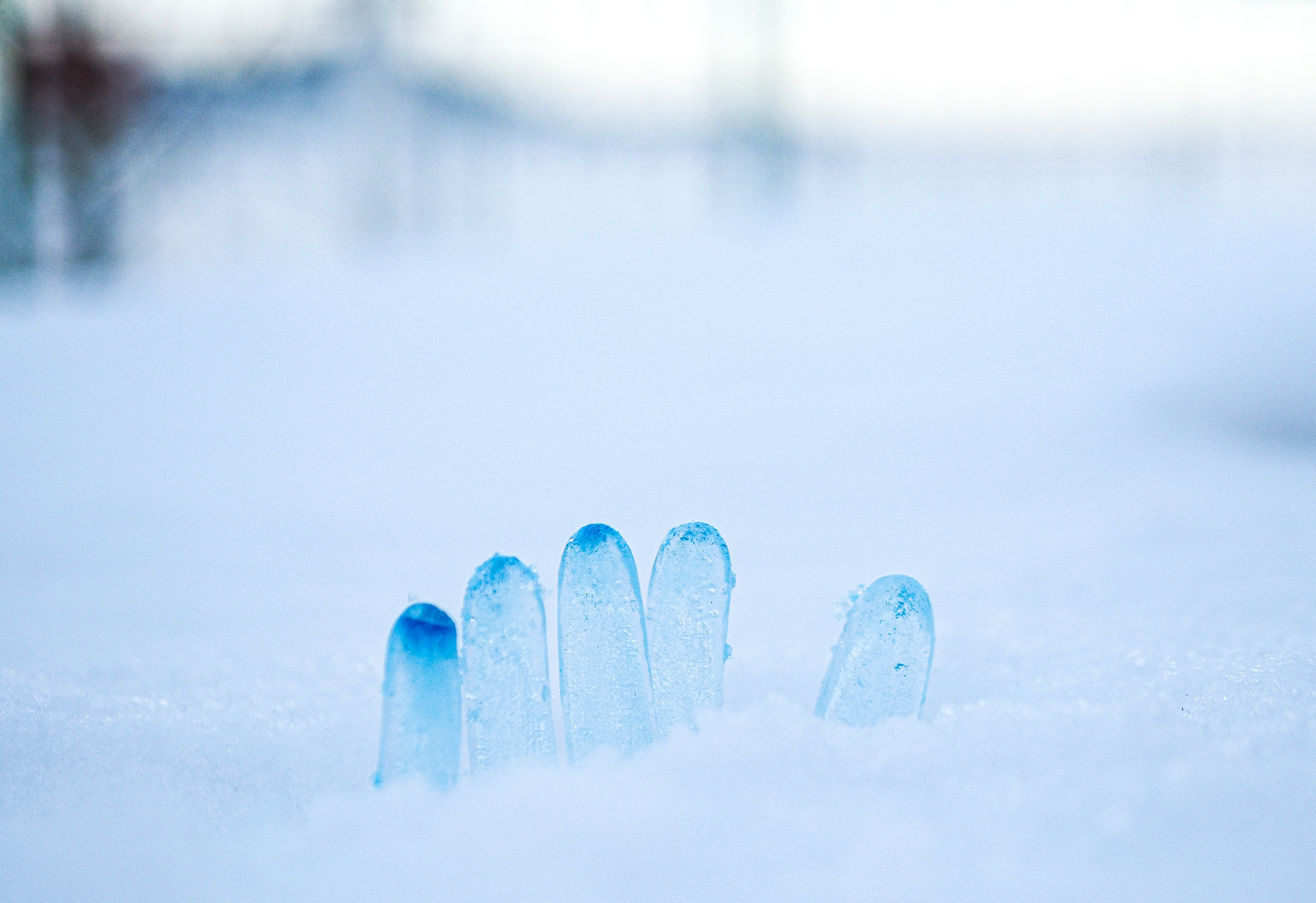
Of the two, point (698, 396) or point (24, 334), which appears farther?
point (24, 334)

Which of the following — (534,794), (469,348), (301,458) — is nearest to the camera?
(534,794)

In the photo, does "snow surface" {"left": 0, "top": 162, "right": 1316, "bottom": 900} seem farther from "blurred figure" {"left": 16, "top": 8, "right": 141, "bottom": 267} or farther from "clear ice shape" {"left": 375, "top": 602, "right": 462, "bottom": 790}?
"blurred figure" {"left": 16, "top": 8, "right": 141, "bottom": 267}

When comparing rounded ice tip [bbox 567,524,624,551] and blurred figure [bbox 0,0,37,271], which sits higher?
blurred figure [bbox 0,0,37,271]

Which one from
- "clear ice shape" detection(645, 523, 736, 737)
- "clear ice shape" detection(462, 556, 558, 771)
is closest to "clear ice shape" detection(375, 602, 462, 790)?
"clear ice shape" detection(462, 556, 558, 771)

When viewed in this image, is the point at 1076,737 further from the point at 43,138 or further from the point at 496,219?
the point at 43,138

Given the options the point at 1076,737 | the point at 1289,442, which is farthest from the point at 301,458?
the point at 1289,442

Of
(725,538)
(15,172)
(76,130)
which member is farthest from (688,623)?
(15,172)
